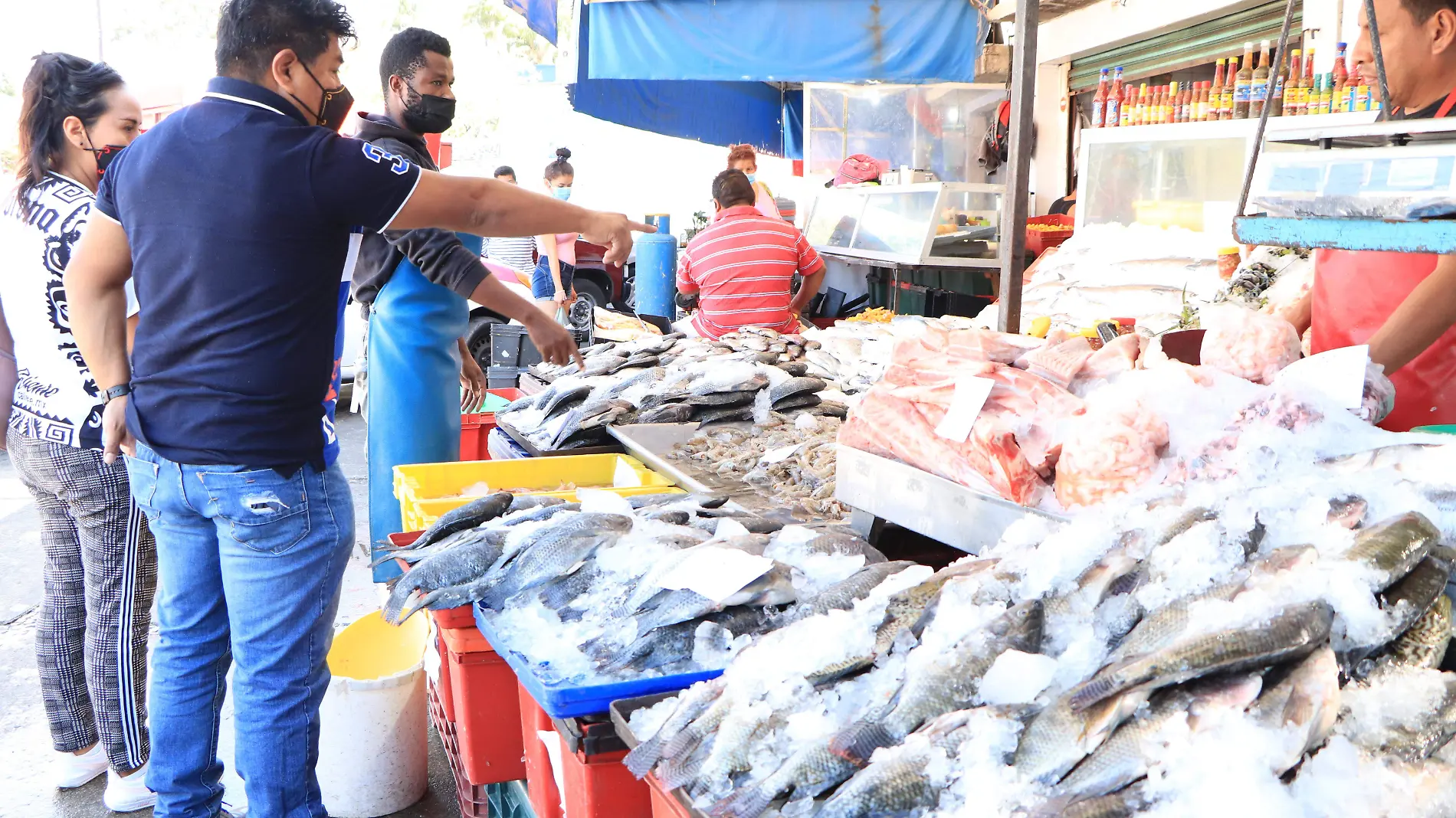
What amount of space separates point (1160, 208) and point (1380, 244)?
218 inches

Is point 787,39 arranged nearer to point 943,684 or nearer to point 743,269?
point 743,269

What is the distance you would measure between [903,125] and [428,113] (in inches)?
339

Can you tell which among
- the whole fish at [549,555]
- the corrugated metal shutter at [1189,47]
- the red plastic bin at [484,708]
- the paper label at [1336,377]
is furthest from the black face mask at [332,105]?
the corrugated metal shutter at [1189,47]

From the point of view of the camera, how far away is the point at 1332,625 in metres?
1.43

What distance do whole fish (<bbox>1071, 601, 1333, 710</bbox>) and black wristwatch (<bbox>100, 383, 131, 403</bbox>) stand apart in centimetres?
275

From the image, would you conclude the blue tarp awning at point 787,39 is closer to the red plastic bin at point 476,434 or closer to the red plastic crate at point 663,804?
the red plastic bin at point 476,434

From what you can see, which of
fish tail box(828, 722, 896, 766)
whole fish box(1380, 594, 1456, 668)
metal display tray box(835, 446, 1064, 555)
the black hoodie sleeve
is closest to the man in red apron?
metal display tray box(835, 446, 1064, 555)

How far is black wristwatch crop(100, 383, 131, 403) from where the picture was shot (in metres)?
3.01

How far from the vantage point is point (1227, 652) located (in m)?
1.35

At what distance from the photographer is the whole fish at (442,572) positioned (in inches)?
101

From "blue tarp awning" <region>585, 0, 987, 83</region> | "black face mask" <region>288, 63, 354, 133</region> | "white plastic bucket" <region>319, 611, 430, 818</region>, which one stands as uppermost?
"blue tarp awning" <region>585, 0, 987, 83</region>

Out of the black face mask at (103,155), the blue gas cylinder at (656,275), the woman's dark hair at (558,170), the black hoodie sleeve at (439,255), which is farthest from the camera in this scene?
the woman's dark hair at (558,170)

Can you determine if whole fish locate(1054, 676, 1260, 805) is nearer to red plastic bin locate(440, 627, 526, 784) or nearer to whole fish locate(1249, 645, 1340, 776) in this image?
whole fish locate(1249, 645, 1340, 776)

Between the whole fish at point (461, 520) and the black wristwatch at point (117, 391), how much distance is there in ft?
3.04
